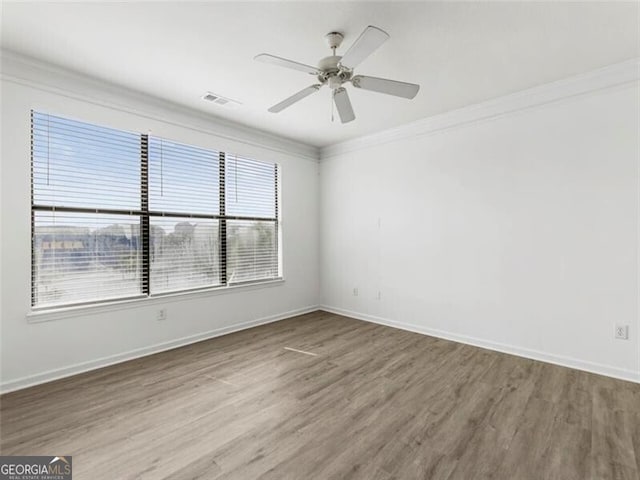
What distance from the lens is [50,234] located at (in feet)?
9.25

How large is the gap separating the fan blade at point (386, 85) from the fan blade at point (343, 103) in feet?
0.45

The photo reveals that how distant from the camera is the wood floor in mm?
1752

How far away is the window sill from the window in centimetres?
8

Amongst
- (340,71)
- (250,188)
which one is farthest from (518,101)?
(250,188)

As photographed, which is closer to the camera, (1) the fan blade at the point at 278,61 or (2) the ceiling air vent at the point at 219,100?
(1) the fan blade at the point at 278,61

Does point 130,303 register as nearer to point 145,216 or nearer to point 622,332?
point 145,216

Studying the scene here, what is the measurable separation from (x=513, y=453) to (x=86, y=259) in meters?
3.82

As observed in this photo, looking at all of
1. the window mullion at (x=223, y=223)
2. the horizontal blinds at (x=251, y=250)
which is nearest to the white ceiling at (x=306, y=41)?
the window mullion at (x=223, y=223)

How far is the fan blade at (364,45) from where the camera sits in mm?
1784

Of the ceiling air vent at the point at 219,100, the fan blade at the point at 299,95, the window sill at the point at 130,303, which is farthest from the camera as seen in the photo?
the ceiling air vent at the point at 219,100

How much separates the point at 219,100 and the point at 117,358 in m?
2.96

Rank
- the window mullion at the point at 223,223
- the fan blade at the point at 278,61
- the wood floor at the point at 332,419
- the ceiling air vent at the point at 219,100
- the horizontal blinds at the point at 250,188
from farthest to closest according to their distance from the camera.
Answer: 1. the horizontal blinds at the point at 250,188
2. the window mullion at the point at 223,223
3. the ceiling air vent at the point at 219,100
4. the fan blade at the point at 278,61
5. the wood floor at the point at 332,419

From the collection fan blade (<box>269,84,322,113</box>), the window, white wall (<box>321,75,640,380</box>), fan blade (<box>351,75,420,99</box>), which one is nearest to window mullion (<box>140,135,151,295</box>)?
the window

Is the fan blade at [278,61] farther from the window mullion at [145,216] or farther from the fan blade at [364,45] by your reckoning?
the window mullion at [145,216]
